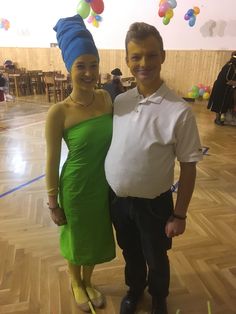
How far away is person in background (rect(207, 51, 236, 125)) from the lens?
6.33m

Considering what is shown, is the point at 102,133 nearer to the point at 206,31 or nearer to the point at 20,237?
the point at 20,237

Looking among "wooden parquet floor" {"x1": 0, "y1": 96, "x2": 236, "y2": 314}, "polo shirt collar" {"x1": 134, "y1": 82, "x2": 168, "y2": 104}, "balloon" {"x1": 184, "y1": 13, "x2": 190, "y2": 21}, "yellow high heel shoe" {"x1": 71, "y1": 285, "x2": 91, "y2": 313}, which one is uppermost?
"balloon" {"x1": 184, "y1": 13, "x2": 190, "y2": 21}

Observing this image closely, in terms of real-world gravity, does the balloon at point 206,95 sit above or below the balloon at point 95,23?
below

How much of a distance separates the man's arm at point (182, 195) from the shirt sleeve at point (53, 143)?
1.96 ft

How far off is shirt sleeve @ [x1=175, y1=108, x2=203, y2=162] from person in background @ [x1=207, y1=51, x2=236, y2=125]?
18.5 ft

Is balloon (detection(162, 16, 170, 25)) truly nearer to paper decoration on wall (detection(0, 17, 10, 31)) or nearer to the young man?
paper decoration on wall (detection(0, 17, 10, 31))

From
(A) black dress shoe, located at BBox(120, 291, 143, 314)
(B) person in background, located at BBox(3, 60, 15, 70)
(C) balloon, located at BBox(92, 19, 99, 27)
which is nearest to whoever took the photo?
(A) black dress shoe, located at BBox(120, 291, 143, 314)

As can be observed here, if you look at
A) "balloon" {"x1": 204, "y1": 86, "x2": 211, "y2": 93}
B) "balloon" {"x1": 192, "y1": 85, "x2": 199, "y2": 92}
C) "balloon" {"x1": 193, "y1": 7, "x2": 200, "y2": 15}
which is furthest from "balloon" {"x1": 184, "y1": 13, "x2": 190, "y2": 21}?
"balloon" {"x1": 204, "y1": 86, "x2": 211, "y2": 93}

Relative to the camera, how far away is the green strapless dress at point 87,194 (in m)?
1.44

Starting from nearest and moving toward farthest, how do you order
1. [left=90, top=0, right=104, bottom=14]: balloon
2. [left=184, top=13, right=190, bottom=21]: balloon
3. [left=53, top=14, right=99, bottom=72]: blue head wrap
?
[left=53, top=14, right=99, bottom=72]: blue head wrap < [left=90, top=0, right=104, bottom=14]: balloon < [left=184, top=13, right=190, bottom=21]: balloon

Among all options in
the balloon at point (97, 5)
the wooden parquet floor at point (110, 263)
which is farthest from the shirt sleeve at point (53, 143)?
the balloon at point (97, 5)

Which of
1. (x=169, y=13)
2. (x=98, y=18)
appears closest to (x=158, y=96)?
(x=169, y=13)

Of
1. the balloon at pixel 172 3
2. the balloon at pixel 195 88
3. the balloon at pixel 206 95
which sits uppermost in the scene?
the balloon at pixel 172 3

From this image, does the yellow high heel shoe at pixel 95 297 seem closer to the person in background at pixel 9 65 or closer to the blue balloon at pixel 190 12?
the blue balloon at pixel 190 12
